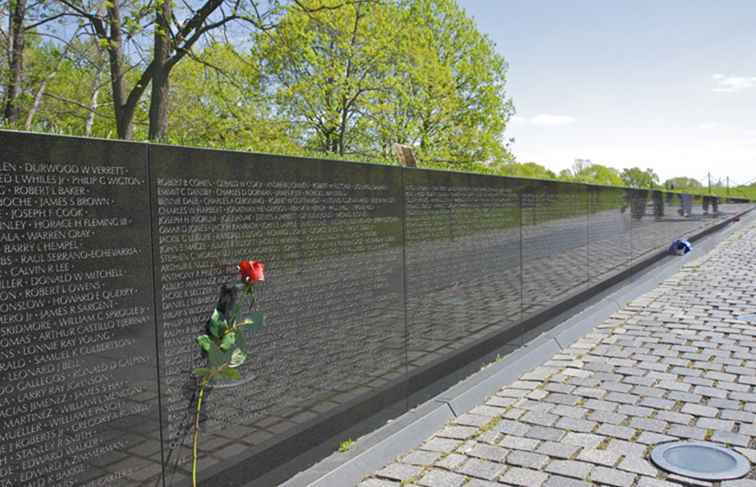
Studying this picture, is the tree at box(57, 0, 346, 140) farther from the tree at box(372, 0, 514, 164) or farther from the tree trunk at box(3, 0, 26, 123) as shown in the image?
the tree at box(372, 0, 514, 164)

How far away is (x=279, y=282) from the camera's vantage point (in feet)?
13.1

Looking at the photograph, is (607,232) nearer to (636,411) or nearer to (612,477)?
Answer: (636,411)

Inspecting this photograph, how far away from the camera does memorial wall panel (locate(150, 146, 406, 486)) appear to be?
331cm

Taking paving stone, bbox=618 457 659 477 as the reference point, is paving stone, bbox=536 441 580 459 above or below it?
→ below

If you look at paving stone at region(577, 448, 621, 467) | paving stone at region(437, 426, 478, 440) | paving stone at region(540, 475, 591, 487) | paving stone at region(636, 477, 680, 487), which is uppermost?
paving stone at region(636, 477, 680, 487)

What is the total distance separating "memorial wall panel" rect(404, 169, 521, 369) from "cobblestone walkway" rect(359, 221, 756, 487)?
0.76 metres

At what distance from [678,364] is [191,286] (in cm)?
545

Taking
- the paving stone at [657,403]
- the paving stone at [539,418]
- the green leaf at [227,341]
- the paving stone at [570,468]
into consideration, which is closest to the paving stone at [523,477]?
the paving stone at [570,468]

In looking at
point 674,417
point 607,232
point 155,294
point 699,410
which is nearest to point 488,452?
point 674,417

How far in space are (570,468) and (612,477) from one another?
11.0 inches

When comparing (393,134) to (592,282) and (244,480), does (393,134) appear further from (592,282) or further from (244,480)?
(244,480)

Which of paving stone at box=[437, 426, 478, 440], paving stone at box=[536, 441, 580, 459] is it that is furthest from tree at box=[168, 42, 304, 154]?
paving stone at box=[536, 441, 580, 459]

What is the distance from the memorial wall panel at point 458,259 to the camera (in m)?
5.60

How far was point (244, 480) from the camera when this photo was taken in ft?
12.1
